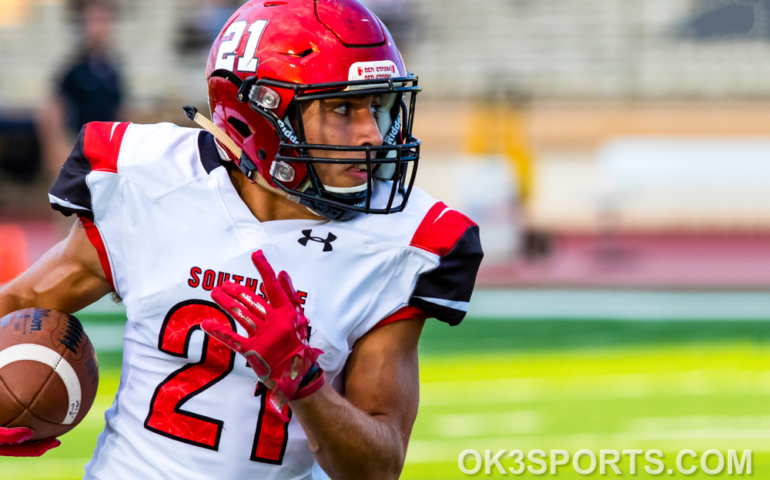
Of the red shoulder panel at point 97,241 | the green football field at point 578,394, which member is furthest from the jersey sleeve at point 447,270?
the green football field at point 578,394

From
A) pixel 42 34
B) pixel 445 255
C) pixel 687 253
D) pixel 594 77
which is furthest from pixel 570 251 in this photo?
pixel 445 255

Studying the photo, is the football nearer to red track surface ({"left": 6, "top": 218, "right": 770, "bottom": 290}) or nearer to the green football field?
the green football field

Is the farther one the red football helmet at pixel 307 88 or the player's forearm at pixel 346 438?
the red football helmet at pixel 307 88

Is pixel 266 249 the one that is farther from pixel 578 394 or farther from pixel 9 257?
pixel 9 257

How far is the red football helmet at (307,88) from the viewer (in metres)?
2.25

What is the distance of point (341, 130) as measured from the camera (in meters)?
2.26

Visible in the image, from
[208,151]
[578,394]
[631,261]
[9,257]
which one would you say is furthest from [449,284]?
[631,261]

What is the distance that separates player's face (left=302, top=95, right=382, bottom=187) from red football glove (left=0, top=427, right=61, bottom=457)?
82 cm

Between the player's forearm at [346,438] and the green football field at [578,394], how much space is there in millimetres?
2232

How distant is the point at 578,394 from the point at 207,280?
374 cm

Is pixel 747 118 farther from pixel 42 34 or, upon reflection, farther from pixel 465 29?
pixel 42 34

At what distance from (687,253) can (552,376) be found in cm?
537

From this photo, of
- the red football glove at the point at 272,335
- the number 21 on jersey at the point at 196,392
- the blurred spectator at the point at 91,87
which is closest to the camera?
the red football glove at the point at 272,335

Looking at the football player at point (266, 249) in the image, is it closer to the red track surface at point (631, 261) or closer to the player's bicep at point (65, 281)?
the player's bicep at point (65, 281)
